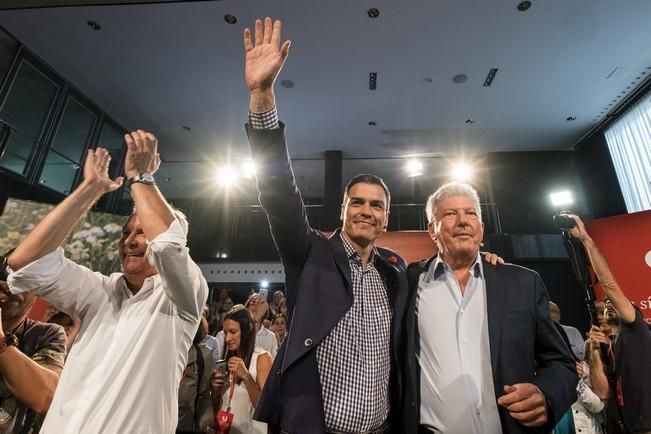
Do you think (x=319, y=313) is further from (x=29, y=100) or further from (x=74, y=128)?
(x=74, y=128)

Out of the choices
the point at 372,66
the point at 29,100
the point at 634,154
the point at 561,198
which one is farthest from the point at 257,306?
the point at 634,154

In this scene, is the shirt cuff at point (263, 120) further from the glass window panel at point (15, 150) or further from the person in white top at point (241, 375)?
the glass window panel at point (15, 150)

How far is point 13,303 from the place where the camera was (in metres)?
1.49

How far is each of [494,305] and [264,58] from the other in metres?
1.41

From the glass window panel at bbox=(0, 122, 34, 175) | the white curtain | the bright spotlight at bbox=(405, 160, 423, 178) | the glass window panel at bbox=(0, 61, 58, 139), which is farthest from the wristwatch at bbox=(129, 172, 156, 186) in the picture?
the bright spotlight at bbox=(405, 160, 423, 178)

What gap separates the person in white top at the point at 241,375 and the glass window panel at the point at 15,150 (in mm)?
4818

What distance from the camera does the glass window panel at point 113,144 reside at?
→ 6.84 meters

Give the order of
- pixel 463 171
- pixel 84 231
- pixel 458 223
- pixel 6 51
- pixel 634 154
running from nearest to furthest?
pixel 458 223, pixel 84 231, pixel 6 51, pixel 634 154, pixel 463 171

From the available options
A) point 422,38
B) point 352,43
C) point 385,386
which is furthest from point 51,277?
point 422,38

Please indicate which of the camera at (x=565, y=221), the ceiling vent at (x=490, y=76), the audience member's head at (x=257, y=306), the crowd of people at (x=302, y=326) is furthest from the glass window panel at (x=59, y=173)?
the ceiling vent at (x=490, y=76)

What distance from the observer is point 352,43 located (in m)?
4.93

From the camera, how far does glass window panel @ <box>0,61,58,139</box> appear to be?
17.7ft

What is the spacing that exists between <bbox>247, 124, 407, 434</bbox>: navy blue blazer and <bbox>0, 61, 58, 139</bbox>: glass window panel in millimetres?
6327

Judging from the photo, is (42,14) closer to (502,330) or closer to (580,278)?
(502,330)
